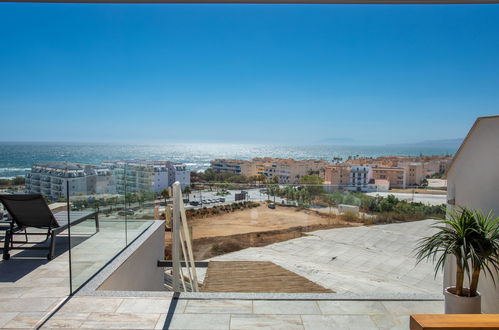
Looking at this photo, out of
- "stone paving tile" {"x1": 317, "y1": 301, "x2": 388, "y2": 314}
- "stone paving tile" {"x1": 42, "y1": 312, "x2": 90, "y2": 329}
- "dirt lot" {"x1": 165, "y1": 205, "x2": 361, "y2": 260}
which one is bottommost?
"dirt lot" {"x1": 165, "y1": 205, "x2": 361, "y2": 260}

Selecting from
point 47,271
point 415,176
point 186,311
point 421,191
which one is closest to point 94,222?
point 47,271

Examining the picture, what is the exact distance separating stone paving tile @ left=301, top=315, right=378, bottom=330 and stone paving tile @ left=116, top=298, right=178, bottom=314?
98cm

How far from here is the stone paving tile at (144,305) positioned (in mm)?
2383

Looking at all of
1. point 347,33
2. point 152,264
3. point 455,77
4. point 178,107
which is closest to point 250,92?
point 178,107

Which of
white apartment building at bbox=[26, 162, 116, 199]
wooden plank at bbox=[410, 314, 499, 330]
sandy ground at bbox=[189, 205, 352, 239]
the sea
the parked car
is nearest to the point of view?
wooden plank at bbox=[410, 314, 499, 330]

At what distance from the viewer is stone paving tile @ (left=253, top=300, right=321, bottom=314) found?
2.40 meters

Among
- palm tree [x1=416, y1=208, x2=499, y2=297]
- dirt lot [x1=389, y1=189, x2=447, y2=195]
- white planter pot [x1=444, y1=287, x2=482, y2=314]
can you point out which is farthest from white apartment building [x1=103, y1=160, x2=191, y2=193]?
dirt lot [x1=389, y1=189, x2=447, y2=195]

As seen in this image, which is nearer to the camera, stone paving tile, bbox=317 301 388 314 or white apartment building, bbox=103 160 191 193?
stone paving tile, bbox=317 301 388 314

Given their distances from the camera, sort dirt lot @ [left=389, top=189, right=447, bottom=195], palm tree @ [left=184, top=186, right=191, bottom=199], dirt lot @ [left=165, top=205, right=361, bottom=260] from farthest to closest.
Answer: dirt lot @ [left=165, top=205, right=361, bottom=260]
palm tree @ [left=184, top=186, right=191, bottom=199]
dirt lot @ [left=389, top=189, right=447, bottom=195]

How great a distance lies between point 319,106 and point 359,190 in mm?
43656

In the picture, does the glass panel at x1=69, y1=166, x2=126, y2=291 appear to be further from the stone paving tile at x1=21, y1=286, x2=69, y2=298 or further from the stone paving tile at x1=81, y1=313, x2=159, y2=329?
the stone paving tile at x1=81, y1=313, x2=159, y2=329

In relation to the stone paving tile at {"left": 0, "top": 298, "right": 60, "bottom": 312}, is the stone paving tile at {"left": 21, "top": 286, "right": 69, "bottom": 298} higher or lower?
lower

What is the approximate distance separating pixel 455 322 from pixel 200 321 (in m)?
1.48

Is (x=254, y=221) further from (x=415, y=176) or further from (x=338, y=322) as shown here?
(x=415, y=176)
